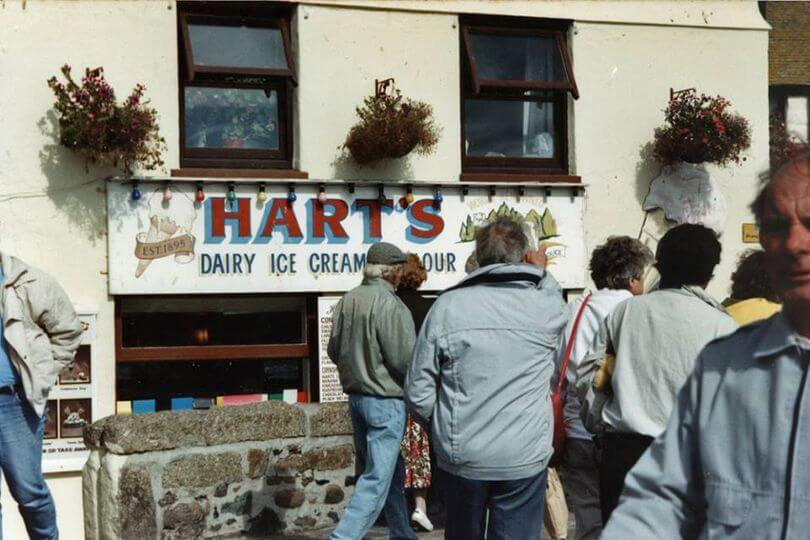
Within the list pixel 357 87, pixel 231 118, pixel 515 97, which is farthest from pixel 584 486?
pixel 515 97

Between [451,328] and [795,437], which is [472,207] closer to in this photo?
[451,328]

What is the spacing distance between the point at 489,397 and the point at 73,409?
4483mm

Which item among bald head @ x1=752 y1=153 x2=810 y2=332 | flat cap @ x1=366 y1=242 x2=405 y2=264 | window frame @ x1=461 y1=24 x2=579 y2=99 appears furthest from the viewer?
window frame @ x1=461 y1=24 x2=579 y2=99

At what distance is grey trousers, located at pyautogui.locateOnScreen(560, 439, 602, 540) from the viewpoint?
5.34 metres

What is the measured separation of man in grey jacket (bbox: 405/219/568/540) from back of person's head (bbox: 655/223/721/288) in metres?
0.52

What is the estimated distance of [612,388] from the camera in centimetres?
455

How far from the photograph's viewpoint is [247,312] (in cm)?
896

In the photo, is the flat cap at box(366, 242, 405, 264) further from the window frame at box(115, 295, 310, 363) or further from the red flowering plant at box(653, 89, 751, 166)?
the red flowering plant at box(653, 89, 751, 166)

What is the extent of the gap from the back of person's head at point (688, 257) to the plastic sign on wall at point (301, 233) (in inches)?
179

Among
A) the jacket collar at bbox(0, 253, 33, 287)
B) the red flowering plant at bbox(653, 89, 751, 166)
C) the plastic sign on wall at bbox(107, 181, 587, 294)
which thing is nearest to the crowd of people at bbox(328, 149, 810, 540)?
the jacket collar at bbox(0, 253, 33, 287)

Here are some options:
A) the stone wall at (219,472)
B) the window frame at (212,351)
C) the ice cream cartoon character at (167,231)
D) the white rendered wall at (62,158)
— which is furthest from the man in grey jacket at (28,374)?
the window frame at (212,351)

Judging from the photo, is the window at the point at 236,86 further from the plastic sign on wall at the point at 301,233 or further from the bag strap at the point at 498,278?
the bag strap at the point at 498,278

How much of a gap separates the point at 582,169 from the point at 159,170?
3.21m

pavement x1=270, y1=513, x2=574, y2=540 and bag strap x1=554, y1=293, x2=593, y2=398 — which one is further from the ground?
bag strap x1=554, y1=293, x2=593, y2=398
